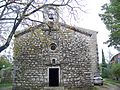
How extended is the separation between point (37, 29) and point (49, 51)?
12.6 meters

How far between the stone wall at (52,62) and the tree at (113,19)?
3.27 meters

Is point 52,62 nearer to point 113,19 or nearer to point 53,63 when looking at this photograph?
point 53,63

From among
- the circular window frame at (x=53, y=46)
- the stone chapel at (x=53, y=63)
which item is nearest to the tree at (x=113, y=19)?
the stone chapel at (x=53, y=63)

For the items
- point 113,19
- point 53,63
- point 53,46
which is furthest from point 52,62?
point 113,19

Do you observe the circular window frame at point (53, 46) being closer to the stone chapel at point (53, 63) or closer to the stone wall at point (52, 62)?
the stone chapel at point (53, 63)

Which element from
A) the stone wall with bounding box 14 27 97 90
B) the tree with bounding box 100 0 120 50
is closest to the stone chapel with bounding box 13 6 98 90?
the stone wall with bounding box 14 27 97 90

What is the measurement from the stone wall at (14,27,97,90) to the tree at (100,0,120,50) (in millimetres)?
3271

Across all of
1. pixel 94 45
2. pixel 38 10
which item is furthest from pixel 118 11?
pixel 94 45

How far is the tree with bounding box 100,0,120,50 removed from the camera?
2203cm

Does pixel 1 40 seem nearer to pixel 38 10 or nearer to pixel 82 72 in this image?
pixel 38 10

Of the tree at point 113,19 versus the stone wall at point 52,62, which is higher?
the tree at point 113,19

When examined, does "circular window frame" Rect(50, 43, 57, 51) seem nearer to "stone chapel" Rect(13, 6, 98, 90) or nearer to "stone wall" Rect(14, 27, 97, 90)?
"stone chapel" Rect(13, 6, 98, 90)

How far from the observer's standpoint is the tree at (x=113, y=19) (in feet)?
72.3

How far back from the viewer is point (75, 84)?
27.1 meters
